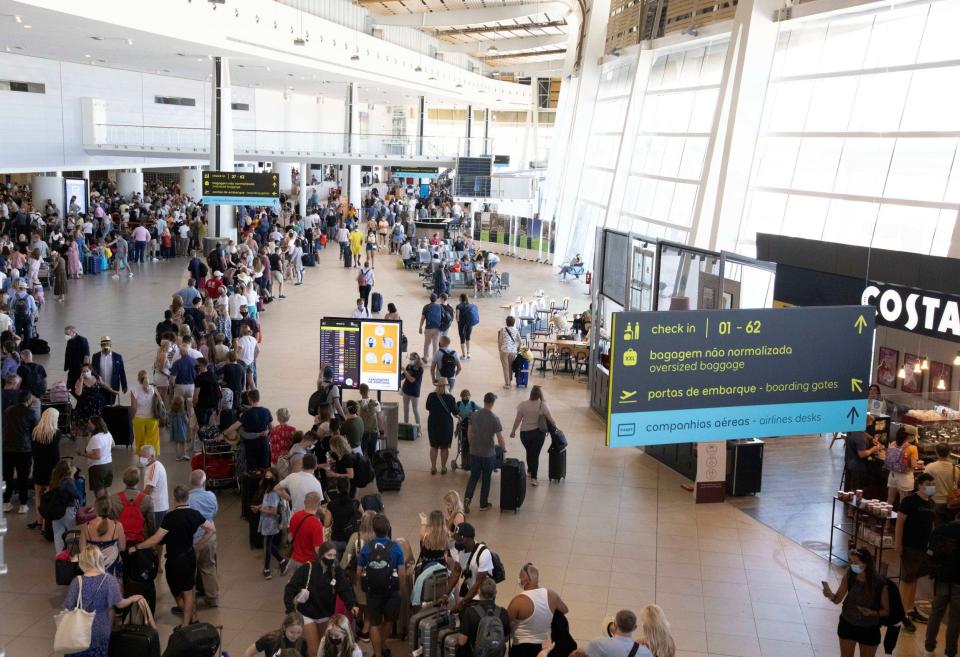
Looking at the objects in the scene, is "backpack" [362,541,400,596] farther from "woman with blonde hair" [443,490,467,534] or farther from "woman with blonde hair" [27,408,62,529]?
"woman with blonde hair" [27,408,62,529]

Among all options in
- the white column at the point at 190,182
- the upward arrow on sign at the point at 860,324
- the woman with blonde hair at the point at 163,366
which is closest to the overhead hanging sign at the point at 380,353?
the woman with blonde hair at the point at 163,366

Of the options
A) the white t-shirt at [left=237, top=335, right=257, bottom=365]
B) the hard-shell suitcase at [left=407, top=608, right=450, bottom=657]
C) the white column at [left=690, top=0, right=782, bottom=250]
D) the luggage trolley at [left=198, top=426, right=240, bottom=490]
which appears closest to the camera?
the hard-shell suitcase at [left=407, top=608, right=450, bottom=657]

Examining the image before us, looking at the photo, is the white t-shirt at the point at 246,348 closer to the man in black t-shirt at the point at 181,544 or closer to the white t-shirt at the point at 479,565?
the man in black t-shirt at the point at 181,544

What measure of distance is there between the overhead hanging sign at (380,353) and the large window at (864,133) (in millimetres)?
7844

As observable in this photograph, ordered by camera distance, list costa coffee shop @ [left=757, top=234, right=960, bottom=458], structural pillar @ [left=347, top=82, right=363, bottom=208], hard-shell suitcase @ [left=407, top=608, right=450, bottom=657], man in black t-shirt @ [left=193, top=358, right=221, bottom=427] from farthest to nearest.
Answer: structural pillar @ [left=347, top=82, right=363, bottom=208]
man in black t-shirt @ [left=193, top=358, right=221, bottom=427]
costa coffee shop @ [left=757, top=234, right=960, bottom=458]
hard-shell suitcase @ [left=407, top=608, right=450, bottom=657]

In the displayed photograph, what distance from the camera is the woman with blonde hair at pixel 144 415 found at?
38.0 ft

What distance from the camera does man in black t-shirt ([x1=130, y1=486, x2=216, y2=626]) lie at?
7.79 m

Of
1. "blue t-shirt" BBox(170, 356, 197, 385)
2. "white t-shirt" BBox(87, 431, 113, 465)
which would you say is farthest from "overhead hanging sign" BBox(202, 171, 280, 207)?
"white t-shirt" BBox(87, 431, 113, 465)

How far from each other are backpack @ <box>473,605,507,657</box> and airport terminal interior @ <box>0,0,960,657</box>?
20 millimetres

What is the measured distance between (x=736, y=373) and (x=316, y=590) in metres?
3.90

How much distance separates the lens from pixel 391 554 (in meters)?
7.51

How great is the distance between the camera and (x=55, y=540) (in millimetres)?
9062

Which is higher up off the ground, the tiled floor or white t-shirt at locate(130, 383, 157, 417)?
white t-shirt at locate(130, 383, 157, 417)

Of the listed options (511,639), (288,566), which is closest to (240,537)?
(288,566)
